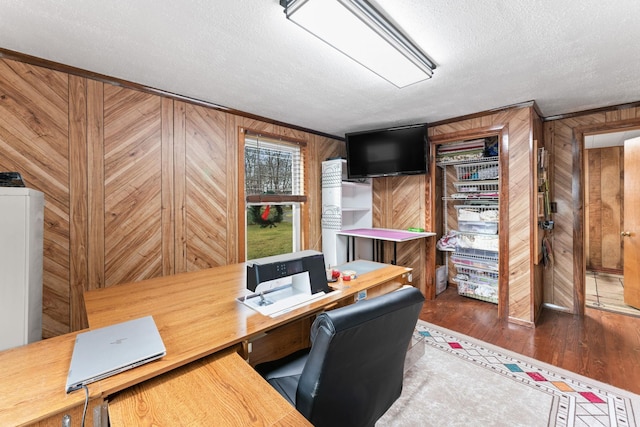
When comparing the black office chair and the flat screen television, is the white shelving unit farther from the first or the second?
the black office chair

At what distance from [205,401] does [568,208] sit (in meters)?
4.21

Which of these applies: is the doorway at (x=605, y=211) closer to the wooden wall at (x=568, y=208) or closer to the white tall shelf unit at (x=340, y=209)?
the wooden wall at (x=568, y=208)

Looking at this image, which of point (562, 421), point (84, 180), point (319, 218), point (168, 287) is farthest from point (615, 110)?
point (84, 180)

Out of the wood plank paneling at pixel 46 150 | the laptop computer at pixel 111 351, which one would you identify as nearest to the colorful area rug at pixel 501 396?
the laptop computer at pixel 111 351

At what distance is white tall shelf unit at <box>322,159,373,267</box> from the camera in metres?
3.91

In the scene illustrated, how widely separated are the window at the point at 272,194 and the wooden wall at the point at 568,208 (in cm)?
316

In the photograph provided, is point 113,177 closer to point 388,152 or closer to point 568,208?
point 388,152

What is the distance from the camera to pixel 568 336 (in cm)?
277

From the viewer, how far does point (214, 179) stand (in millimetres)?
2922

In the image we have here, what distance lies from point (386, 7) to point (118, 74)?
2059 mm

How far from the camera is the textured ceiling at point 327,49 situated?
4.82ft

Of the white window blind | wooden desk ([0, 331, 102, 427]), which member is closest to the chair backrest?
wooden desk ([0, 331, 102, 427])

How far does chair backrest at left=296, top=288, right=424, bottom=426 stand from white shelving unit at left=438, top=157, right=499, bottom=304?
2949mm

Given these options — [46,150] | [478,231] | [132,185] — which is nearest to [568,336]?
[478,231]
